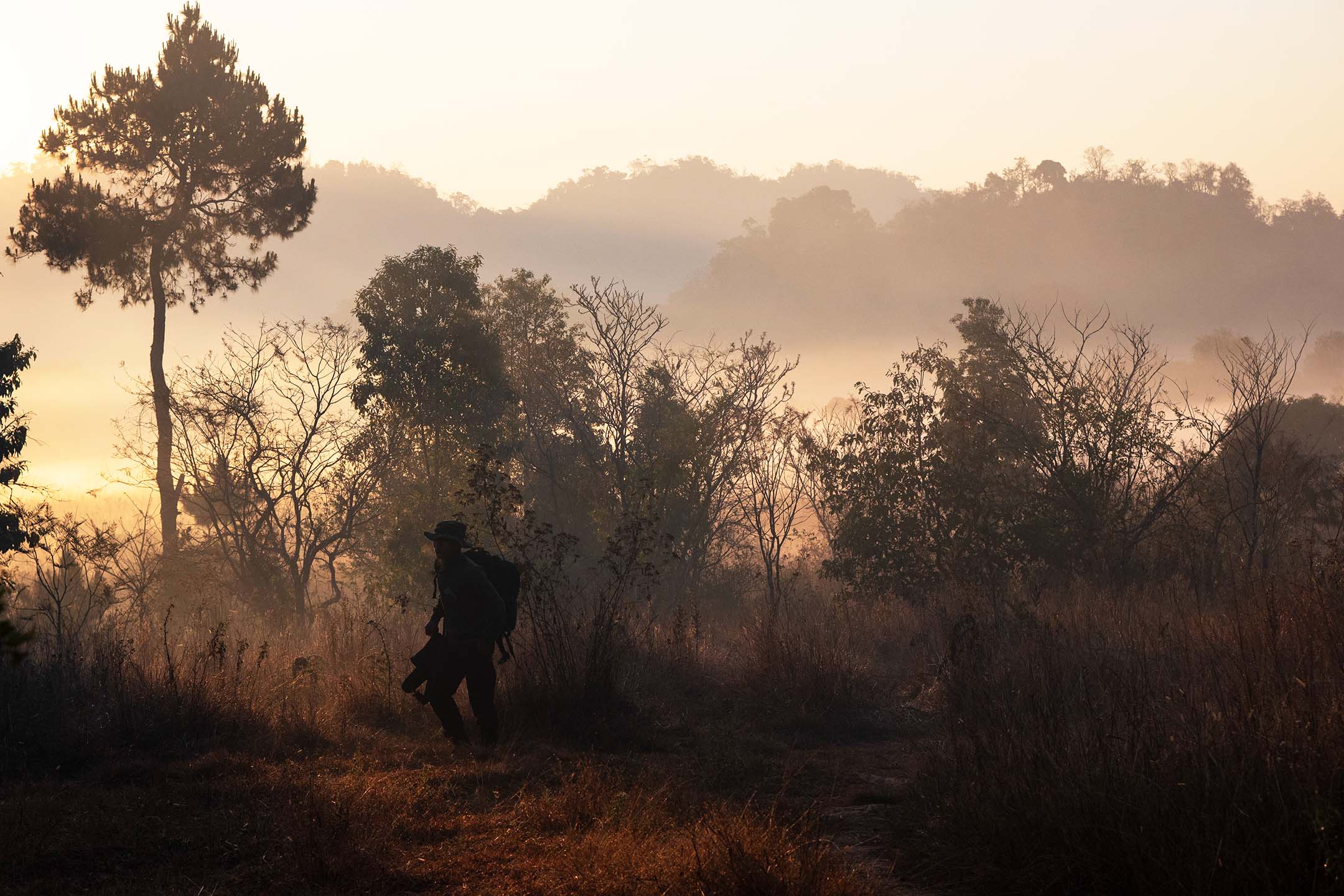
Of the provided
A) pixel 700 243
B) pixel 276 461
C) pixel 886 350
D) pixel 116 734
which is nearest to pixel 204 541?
pixel 276 461

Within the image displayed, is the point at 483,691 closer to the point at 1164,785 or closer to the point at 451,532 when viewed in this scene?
the point at 451,532

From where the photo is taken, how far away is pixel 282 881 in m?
4.86

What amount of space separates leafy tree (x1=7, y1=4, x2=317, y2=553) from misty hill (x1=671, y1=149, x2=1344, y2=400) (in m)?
77.2

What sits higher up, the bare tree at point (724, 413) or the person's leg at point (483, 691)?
the bare tree at point (724, 413)

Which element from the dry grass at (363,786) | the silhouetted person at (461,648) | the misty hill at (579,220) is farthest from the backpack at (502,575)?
the misty hill at (579,220)

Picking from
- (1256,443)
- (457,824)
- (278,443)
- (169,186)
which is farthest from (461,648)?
(169,186)

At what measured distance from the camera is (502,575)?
28.1 ft

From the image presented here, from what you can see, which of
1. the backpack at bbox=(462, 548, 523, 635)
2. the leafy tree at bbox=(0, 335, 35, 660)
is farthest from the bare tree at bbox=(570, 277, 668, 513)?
the backpack at bbox=(462, 548, 523, 635)

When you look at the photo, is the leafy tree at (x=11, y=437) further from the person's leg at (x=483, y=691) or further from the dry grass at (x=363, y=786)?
the person's leg at (x=483, y=691)

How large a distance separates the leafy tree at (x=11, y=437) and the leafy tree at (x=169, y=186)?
7.75 meters

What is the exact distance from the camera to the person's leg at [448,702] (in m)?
8.09

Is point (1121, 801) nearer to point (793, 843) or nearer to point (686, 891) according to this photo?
point (793, 843)

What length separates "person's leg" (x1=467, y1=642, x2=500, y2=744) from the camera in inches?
319

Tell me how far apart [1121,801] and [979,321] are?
2121 centimetres
